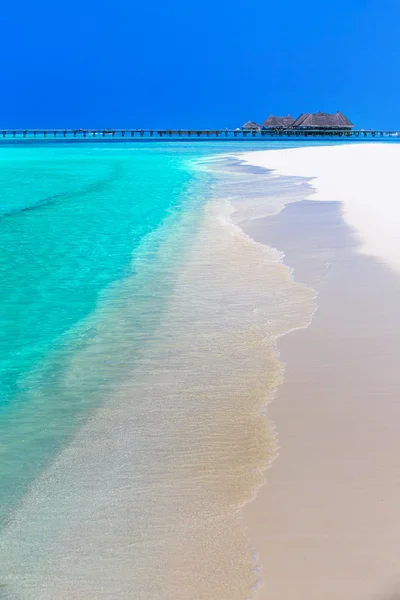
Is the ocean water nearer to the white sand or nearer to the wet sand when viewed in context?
the wet sand

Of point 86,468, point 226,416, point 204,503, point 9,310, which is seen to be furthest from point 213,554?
point 9,310

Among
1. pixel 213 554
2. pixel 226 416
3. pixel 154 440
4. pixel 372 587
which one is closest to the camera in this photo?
pixel 372 587

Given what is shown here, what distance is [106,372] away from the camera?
14.0ft

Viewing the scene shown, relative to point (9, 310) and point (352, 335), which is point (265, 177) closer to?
point (9, 310)

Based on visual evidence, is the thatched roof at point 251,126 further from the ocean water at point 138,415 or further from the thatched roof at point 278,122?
the ocean water at point 138,415

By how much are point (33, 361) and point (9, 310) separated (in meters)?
1.70

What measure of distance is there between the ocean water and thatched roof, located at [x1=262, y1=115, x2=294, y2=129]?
98922 millimetres

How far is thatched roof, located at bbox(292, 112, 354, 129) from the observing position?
9819cm

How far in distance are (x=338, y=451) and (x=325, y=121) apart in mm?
99977

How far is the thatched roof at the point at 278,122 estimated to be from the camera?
10412cm

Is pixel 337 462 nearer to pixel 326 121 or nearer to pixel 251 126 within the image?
pixel 326 121

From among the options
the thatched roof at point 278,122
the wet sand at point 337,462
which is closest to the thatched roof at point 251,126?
the thatched roof at point 278,122

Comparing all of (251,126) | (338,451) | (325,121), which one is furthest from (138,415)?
(251,126)

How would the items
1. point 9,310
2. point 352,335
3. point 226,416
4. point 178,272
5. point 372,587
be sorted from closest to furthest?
point 372,587
point 226,416
point 352,335
point 9,310
point 178,272
